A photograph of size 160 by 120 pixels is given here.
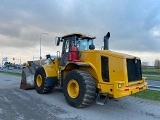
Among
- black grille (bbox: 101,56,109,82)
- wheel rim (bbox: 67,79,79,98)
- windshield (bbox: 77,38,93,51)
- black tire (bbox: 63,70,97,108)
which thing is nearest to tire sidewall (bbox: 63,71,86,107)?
black tire (bbox: 63,70,97,108)

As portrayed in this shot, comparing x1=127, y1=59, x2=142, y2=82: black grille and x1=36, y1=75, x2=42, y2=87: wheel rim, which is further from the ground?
x1=127, y1=59, x2=142, y2=82: black grille

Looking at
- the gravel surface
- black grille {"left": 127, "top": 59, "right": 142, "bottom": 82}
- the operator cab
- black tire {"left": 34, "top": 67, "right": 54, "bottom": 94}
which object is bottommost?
the gravel surface

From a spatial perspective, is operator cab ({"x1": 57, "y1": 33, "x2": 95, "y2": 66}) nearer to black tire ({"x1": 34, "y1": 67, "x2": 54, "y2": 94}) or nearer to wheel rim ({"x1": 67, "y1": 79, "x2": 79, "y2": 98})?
wheel rim ({"x1": 67, "y1": 79, "x2": 79, "y2": 98})

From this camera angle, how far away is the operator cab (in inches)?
357

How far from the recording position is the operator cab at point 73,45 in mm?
9062

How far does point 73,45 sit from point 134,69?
3.02 m

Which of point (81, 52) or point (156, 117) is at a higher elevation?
point (81, 52)

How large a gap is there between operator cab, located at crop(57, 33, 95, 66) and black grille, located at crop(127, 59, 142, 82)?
192cm

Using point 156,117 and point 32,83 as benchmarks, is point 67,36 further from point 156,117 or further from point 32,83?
point 156,117

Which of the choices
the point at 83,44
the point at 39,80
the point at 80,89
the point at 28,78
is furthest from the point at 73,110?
the point at 28,78

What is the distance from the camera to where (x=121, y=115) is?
23.2 feet

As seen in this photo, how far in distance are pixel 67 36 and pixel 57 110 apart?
382 cm

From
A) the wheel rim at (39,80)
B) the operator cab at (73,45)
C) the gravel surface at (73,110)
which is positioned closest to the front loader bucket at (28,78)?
the wheel rim at (39,80)

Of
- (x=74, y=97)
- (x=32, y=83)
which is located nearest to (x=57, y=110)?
(x=74, y=97)
